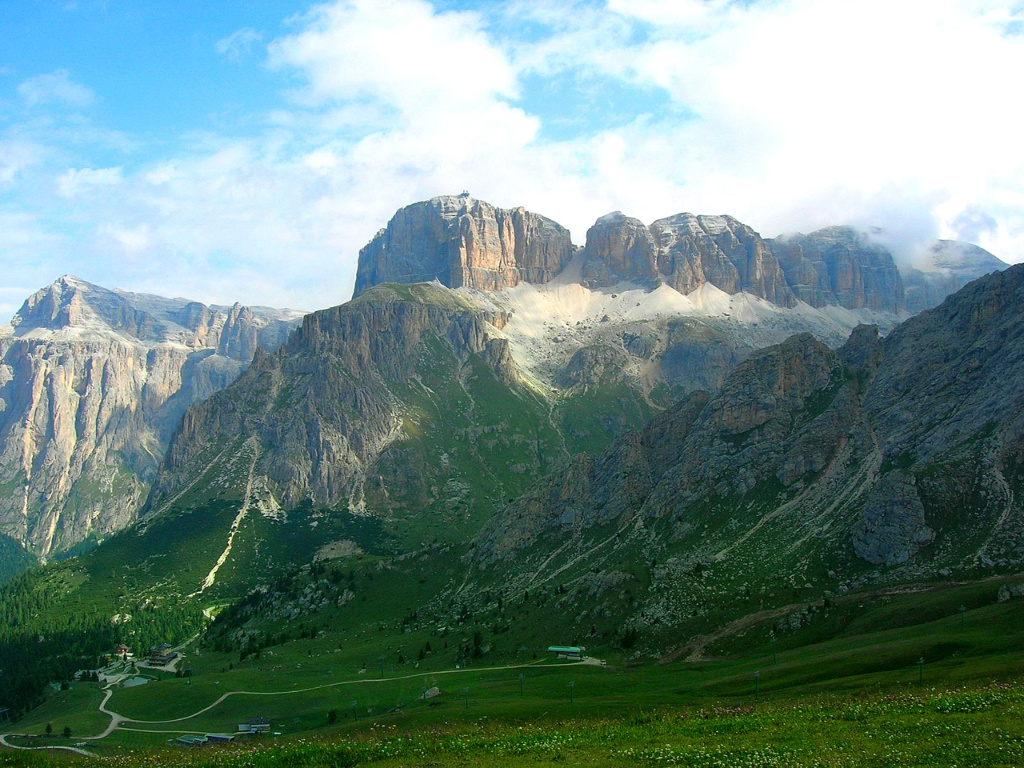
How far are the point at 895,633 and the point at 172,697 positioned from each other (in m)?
125

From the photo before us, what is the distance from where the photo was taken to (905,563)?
147000 mm

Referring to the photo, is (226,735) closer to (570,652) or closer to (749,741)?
(570,652)

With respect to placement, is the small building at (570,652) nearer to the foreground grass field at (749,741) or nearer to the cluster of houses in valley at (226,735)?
the cluster of houses in valley at (226,735)

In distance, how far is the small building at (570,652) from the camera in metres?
145

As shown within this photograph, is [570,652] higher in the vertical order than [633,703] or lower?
lower

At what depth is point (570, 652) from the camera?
147 m

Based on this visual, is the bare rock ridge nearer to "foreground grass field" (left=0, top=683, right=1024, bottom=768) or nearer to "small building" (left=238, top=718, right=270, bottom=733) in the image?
"small building" (left=238, top=718, right=270, bottom=733)

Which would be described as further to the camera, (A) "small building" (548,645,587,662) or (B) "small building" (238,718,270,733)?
(A) "small building" (548,645,587,662)

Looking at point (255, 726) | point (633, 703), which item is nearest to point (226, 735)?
point (255, 726)

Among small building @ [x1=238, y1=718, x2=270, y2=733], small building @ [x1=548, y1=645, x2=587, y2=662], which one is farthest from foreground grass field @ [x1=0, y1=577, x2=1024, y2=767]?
small building @ [x1=548, y1=645, x2=587, y2=662]

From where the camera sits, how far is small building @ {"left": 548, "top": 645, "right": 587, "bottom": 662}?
14475cm

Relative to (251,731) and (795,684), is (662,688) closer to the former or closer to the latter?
(795,684)

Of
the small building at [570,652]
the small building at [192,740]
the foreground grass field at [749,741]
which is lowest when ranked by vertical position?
the small building at [570,652]

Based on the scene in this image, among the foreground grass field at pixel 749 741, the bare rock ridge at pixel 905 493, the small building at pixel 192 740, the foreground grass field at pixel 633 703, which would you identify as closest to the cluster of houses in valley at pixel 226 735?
the small building at pixel 192 740
